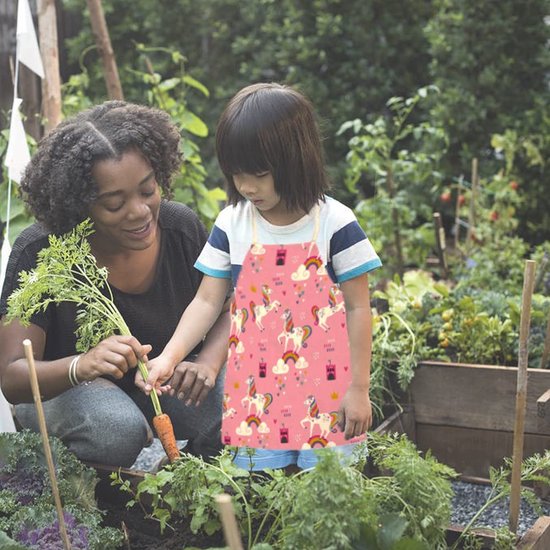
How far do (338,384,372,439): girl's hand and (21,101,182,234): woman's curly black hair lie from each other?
83 cm

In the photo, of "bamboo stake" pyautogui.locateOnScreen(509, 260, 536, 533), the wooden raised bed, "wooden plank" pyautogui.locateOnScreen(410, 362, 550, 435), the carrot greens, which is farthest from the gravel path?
the carrot greens

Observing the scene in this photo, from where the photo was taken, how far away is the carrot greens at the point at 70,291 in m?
2.14

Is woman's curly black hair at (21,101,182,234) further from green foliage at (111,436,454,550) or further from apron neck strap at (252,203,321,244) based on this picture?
green foliage at (111,436,454,550)

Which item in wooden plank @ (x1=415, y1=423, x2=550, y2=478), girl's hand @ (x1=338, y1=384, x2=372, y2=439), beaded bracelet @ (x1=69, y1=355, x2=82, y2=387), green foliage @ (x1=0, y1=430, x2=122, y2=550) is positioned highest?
beaded bracelet @ (x1=69, y1=355, x2=82, y2=387)

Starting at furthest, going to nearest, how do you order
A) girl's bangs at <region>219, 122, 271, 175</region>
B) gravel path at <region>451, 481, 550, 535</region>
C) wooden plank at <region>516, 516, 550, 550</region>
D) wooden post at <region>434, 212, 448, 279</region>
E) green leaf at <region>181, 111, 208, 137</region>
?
wooden post at <region>434, 212, 448, 279</region> < green leaf at <region>181, 111, 208, 137</region> < gravel path at <region>451, 481, 550, 535</region> < girl's bangs at <region>219, 122, 271, 175</region> < wooden plank at <region>516, 516, 550, 550</region>

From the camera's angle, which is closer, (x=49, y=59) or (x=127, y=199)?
(x=127, y=199)

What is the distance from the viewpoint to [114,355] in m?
2.12

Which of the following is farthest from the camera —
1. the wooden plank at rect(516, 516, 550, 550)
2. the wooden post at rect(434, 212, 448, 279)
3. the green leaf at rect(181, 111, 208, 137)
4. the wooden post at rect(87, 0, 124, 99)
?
the wooden post at rect(434, 212, 448, 279)

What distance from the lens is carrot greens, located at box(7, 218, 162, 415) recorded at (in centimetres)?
214

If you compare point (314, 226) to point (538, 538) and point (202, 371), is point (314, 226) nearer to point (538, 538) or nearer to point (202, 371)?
point (202, 371)

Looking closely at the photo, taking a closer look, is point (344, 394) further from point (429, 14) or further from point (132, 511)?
point (429, 14)

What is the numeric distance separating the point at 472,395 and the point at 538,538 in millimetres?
1138

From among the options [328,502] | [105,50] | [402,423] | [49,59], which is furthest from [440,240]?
[328,502]

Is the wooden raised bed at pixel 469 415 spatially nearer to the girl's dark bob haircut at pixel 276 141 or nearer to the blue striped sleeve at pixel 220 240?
the blue striped sleeve at pixel 220 240
